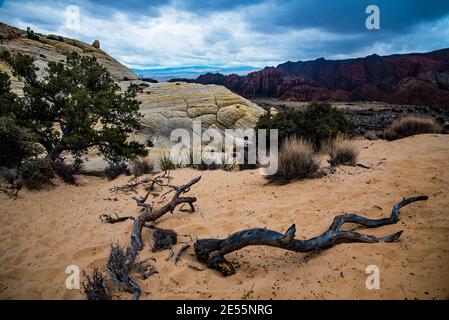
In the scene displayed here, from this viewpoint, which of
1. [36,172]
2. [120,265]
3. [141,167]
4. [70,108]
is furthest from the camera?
[141,167]

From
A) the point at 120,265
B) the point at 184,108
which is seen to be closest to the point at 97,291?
the point at 120,265

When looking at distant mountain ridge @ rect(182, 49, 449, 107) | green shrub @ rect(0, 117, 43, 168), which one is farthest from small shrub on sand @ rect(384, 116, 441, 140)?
distant mountain ridge @ rect(182, 49, 449, 107)

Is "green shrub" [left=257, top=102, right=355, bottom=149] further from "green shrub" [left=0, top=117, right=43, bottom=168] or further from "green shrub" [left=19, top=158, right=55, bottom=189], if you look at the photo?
"green shrub" [left=0, top=117, right=43, bottom=168]

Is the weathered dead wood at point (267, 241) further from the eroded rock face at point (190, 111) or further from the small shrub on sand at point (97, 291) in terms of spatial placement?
the eroded rock face at point (190, 111)

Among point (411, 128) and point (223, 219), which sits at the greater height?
point (411, 128)

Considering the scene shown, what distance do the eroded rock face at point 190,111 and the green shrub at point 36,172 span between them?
6.80m

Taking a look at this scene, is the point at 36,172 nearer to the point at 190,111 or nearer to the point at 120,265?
the point at 120,265

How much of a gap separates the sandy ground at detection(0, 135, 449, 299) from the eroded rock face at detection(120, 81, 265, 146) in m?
7.44

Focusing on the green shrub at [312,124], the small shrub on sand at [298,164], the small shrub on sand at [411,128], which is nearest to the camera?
the small shrub on sand at [298,164]

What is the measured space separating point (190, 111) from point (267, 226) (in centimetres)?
1204

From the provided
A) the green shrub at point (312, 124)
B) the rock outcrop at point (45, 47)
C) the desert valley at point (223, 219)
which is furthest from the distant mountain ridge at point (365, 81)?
the desert valley at point (223, 219)

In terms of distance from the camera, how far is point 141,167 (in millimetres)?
8281

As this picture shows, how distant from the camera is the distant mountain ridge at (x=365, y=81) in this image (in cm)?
4597

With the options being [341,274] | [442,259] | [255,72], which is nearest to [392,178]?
[442,259]
